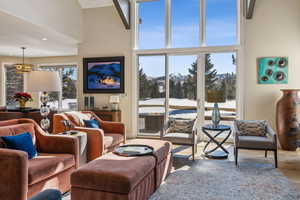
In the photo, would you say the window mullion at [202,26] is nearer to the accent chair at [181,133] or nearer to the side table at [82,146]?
the accent chair at [181,133]

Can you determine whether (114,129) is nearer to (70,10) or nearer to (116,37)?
(116,37)

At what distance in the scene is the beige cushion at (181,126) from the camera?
4.62 metres

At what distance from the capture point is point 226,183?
3129 mm

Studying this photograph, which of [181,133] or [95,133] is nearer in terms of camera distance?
[95,133]

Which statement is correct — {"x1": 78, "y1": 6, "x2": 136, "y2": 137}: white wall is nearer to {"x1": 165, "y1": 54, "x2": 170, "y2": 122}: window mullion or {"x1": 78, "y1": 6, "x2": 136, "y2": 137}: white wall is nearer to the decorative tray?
{"x1": 165, "y1": 54, "x2": 170, "y2": 122}: window mullion

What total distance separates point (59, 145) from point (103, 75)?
3.68 metres

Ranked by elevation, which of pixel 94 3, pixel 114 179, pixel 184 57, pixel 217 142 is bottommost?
pixel 217 142

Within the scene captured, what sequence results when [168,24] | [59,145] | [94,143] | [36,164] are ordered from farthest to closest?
[168,24], [94,143], [59,145], [36,164]

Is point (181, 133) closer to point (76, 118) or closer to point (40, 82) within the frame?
point (76, 118)

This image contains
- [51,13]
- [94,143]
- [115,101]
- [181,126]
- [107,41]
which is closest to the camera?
[94,143]

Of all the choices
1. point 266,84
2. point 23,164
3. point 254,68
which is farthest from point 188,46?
point 23,164

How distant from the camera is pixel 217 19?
5625 mm

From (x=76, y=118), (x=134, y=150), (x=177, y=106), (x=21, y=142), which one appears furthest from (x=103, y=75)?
(x=21, y=142)

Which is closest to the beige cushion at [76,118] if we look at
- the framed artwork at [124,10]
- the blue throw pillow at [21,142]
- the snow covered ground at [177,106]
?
the blue throw pillow at [21,142]
